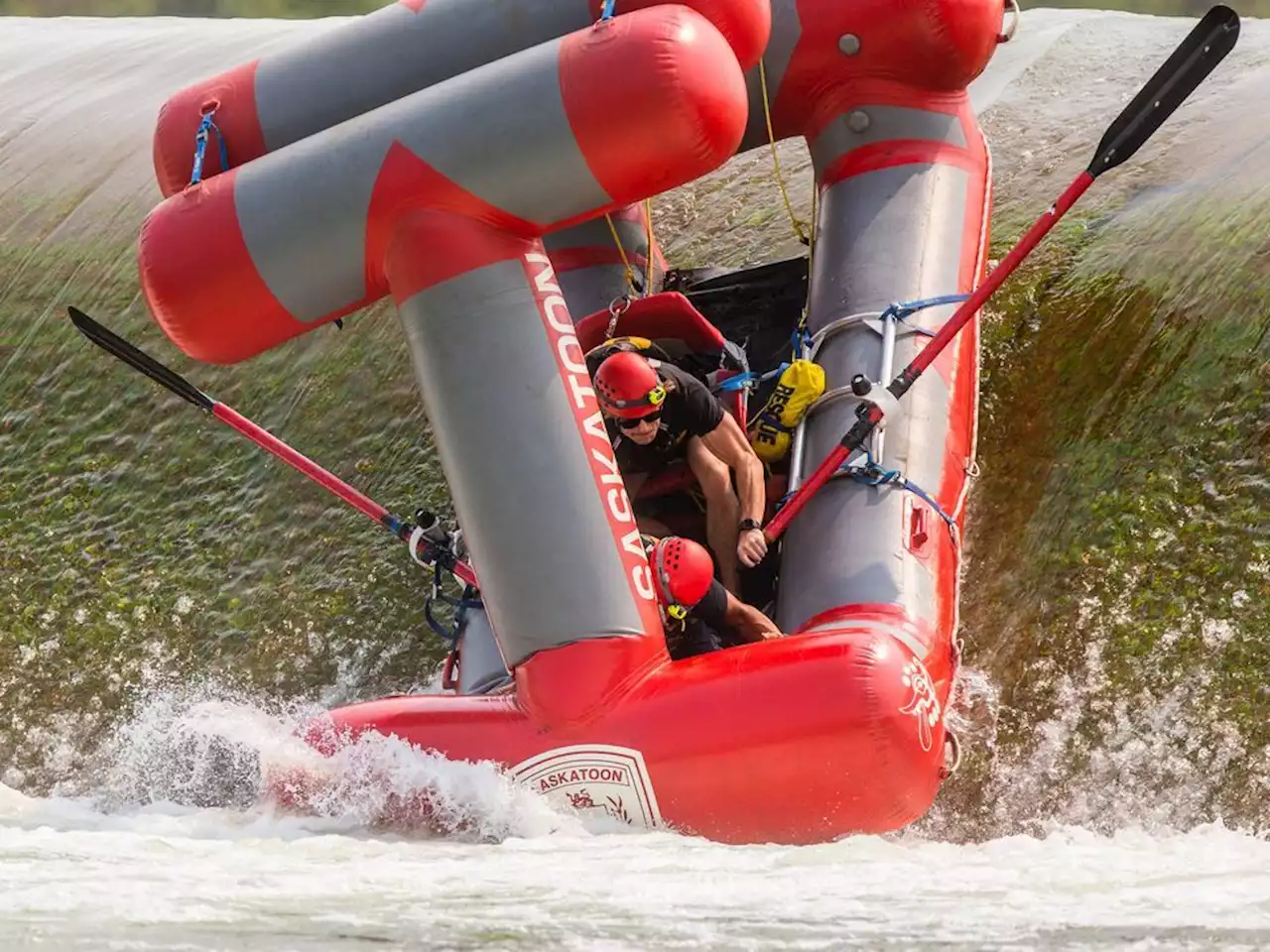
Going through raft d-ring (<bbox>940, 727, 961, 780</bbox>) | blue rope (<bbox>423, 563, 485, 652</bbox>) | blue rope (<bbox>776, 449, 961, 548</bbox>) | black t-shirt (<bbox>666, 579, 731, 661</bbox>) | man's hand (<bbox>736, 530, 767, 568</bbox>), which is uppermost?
blue rope (<bbox>776, 449, 961, 548</bbox>)

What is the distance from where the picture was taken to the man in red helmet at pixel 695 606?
166 inches

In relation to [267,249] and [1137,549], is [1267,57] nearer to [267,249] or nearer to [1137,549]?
[1137,549]

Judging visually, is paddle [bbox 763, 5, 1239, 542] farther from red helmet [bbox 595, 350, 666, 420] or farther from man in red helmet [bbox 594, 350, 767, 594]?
red helmet [bbox 595, 350, 666, 420]

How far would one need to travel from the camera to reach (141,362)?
17.2 feet

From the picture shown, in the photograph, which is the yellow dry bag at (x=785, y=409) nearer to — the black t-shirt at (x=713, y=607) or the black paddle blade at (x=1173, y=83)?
the black t-shirt at (x=713, y=607)

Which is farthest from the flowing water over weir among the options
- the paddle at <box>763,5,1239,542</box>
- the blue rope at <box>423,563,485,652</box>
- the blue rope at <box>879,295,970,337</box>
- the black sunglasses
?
the black sunglasses

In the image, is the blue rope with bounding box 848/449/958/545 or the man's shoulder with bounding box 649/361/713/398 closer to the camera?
the blue rope with bounding box 848/449/958/545

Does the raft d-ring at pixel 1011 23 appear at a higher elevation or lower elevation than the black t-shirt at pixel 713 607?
higher

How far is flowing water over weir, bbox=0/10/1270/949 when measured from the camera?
3.38 meters

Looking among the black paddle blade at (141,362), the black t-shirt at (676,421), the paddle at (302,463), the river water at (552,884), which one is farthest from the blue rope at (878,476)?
the black paddle blade at (141,362)

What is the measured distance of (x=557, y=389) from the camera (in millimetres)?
4102

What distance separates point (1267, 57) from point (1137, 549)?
3.13 meters

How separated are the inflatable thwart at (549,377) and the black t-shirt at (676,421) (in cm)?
36

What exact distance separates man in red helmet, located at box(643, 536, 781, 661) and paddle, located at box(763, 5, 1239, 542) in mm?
231
